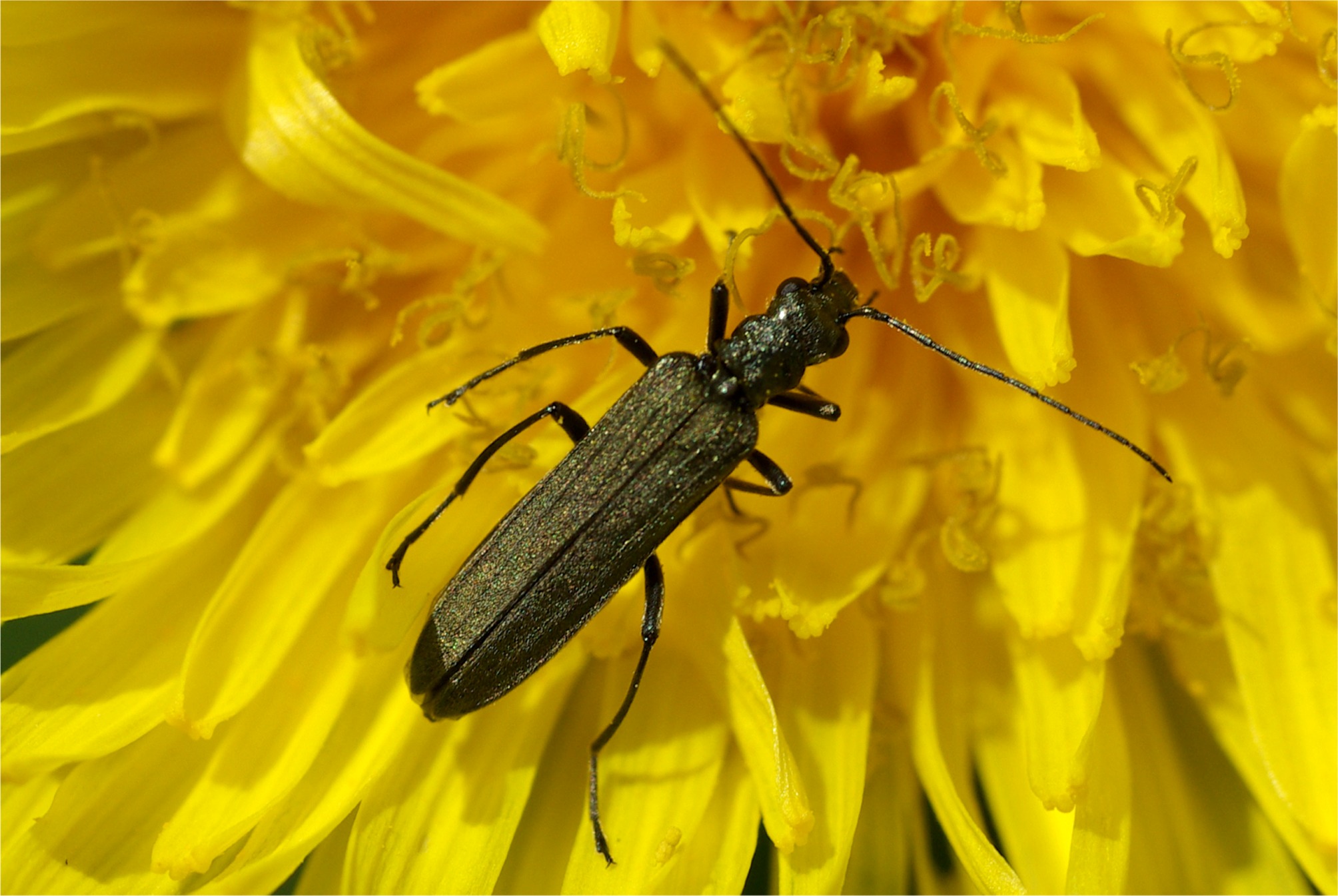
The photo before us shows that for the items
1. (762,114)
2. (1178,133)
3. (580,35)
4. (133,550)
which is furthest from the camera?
(133,550)

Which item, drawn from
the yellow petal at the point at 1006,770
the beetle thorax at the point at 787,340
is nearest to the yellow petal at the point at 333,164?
the beetle thorax at the point at 787,340

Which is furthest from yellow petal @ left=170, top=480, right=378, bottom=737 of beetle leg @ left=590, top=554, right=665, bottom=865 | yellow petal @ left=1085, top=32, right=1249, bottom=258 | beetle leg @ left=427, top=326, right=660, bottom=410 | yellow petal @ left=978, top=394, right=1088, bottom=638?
yellow petal @ left=1085, top=32, right=1249, bottom=258

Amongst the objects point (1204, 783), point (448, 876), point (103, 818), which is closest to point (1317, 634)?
point (1204, 783)

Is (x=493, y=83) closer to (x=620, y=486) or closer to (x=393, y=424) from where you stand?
(x=393, y=424)

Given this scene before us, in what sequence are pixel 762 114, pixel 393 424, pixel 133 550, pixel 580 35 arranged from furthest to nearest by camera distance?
pixel 133 550, pixel 393 424, pixel 762 114, pixel 580 35

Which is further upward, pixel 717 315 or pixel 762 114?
pixel 762 114

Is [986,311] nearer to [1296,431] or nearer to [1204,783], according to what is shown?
[1296,431]

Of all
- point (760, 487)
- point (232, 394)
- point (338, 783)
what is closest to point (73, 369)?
point (232, 394)

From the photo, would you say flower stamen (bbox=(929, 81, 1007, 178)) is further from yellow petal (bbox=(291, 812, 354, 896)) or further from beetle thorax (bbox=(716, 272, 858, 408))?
yellow petal (bbox=(291, 812, 354, 896))
